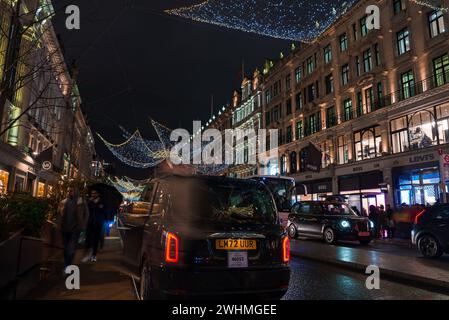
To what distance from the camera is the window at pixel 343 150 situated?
31.6m

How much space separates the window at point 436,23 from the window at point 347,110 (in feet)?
29.6

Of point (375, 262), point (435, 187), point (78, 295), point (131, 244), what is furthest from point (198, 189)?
point (435, 187)

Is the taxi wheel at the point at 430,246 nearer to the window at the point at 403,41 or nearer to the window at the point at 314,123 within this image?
the window at the point at 403,41

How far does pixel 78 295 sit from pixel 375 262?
24.8 feet

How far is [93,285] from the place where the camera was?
6.62 metres

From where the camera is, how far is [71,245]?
7.94 metres

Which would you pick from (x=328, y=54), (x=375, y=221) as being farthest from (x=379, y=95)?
(x=375, y=221)

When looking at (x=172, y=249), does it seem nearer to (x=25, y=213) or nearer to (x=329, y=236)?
(x=25, y=213)

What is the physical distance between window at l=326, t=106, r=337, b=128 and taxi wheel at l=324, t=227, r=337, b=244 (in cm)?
1878

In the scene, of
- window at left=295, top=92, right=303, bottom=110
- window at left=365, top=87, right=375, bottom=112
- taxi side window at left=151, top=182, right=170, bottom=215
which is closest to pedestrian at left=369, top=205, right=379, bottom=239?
window at left=365, top=87, right=375, bottom=112

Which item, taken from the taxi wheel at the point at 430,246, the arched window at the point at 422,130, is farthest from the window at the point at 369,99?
the taxi wheel at the point at 430,246

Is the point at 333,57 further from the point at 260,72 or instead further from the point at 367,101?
the point at 260,72

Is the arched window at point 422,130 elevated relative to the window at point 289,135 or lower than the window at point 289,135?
lower
